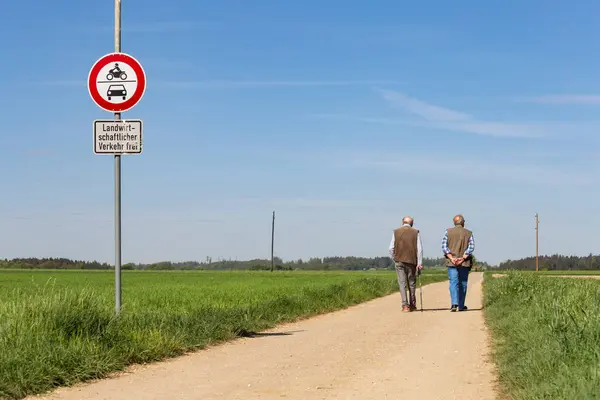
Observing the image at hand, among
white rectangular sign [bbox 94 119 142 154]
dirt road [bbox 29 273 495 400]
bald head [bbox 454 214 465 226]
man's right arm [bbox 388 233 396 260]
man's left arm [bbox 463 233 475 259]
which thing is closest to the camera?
dirt road [bbox 29 273 495 400]

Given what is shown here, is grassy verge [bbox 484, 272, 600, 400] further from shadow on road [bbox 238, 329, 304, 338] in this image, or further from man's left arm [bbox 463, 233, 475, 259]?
man's left arm [bbox 463, 233, 475, 259]

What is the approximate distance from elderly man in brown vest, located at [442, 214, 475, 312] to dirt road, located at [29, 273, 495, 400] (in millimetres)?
4379

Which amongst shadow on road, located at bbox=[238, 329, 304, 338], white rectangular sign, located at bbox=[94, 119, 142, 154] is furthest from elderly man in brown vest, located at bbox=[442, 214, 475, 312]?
white rectangular sign, located at bbox=[94, 119, 142, 154]

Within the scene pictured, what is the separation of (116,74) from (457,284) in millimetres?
9928

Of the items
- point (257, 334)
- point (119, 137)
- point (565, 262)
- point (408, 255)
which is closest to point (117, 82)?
point (119, 137)

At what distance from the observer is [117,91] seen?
11984 mm

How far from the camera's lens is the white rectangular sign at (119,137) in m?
11.9

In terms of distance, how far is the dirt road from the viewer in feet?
26.1

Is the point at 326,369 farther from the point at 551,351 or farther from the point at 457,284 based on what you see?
the point at 457,284

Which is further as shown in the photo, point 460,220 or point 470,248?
point 460,220

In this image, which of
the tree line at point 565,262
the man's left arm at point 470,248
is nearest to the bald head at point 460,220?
the man's left arm at point 470,248

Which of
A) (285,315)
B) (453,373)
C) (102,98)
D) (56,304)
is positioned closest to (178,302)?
(285,315)

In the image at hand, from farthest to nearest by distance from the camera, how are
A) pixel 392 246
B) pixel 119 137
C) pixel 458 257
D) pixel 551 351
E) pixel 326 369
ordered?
pixel 392 246
pixel 458 257
pixel 119 137
pixel 326 369
pixel 551 351

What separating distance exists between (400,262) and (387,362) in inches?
375
